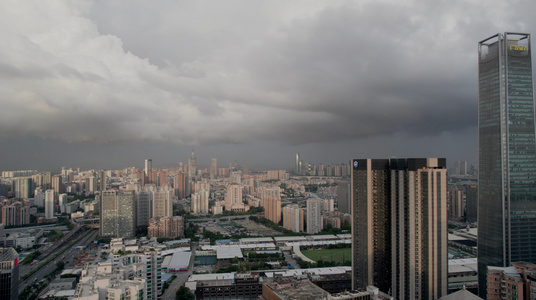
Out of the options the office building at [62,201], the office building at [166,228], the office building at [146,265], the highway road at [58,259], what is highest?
the office building at [146,265]

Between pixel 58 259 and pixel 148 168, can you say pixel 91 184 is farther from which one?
pixel 58 259

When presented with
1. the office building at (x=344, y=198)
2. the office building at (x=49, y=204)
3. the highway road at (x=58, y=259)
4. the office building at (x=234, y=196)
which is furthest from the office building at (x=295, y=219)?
the office building at (x=49, y=204)

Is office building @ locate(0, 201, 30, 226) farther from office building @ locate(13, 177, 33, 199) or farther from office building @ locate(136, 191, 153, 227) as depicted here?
office building @ locate(136, 191, 153, 227)

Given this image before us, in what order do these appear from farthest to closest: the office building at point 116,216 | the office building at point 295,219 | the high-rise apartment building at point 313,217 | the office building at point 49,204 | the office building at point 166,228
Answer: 1. the office building at point 49,204
2. the office building at point 295,219
3. the high-rise apartment building at point 313,217
4. the office building at point 166,228
5. the office building at point 116,216

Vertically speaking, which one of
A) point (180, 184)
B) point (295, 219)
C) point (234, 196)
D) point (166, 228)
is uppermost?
point (180, 184)

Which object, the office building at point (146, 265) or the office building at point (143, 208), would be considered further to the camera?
the office building at point (143, 208)

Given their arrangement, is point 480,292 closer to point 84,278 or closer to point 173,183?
point 84,278

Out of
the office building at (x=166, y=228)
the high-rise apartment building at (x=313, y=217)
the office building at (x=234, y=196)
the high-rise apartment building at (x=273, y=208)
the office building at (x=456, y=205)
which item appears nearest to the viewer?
the office building at (x=166, y=228)

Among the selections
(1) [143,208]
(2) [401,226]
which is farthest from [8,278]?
(1) [143,208]

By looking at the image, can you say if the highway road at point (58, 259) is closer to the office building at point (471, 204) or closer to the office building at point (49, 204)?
the office building at point (49, 204)
